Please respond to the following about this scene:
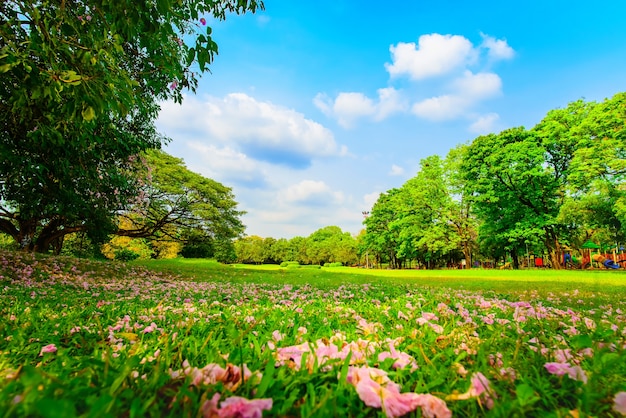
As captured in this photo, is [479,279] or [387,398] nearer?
[387,398]

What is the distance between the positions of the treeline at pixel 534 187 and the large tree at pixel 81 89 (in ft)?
84.4

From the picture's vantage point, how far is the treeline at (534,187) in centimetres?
2175

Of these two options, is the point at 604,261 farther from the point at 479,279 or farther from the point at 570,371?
the point at 570,371

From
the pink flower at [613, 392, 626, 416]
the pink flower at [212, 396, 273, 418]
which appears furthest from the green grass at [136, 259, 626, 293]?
the pink flower at [212, 396, 273, 418]

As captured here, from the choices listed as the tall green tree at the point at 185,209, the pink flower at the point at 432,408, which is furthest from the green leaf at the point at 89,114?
the tall green tree at the point at 185,209

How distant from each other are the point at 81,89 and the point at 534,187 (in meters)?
33.0

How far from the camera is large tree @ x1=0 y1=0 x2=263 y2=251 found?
2.93 metres

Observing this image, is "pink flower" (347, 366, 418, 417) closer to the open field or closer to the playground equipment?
the open field

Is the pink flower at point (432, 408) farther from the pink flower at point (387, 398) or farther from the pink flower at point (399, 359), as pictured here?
the pink flower at point (399, 359)

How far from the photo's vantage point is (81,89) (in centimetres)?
296

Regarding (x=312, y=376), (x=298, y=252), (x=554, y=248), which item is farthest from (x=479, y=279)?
(x=298, y=252)

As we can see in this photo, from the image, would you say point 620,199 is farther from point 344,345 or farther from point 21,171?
point 21,171

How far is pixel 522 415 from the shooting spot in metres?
0.90

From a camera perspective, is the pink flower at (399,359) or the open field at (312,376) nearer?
the open field at (312,376)
